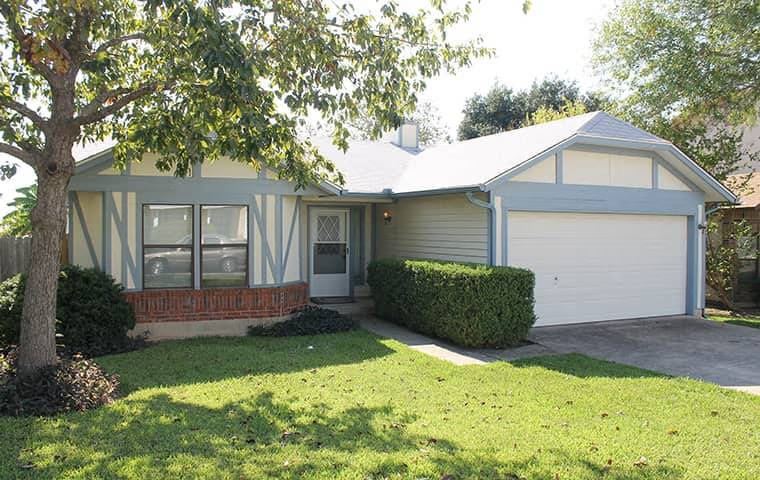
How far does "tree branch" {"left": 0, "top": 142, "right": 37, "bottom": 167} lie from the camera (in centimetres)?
695

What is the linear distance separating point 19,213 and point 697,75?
19.2m

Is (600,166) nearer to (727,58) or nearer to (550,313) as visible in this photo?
(550,313)

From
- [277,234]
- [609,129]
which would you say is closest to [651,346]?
[609,129]

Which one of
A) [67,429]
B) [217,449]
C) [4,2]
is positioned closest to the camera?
[217,449]

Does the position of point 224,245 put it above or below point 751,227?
below

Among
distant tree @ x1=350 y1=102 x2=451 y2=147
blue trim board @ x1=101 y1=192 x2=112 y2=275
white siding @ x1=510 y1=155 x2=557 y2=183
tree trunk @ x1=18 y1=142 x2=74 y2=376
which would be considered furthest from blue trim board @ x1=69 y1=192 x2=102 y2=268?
distant tree @ x1=350 y1=102 x2=451 y2=147

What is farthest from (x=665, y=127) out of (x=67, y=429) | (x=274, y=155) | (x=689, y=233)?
(x=67, y=429)

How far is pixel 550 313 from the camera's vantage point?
11594mm

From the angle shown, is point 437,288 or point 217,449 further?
point 437,288

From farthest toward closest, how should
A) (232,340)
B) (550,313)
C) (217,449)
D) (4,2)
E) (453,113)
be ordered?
(453,113) → (550,313) → (232,340) → (4,2) → (217,449)

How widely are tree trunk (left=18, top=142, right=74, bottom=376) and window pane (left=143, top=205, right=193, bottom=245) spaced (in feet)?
11.2

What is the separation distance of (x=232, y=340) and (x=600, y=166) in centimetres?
792

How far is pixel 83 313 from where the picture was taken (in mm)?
9141

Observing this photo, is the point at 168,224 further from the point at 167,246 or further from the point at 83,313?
the point at 83,313
